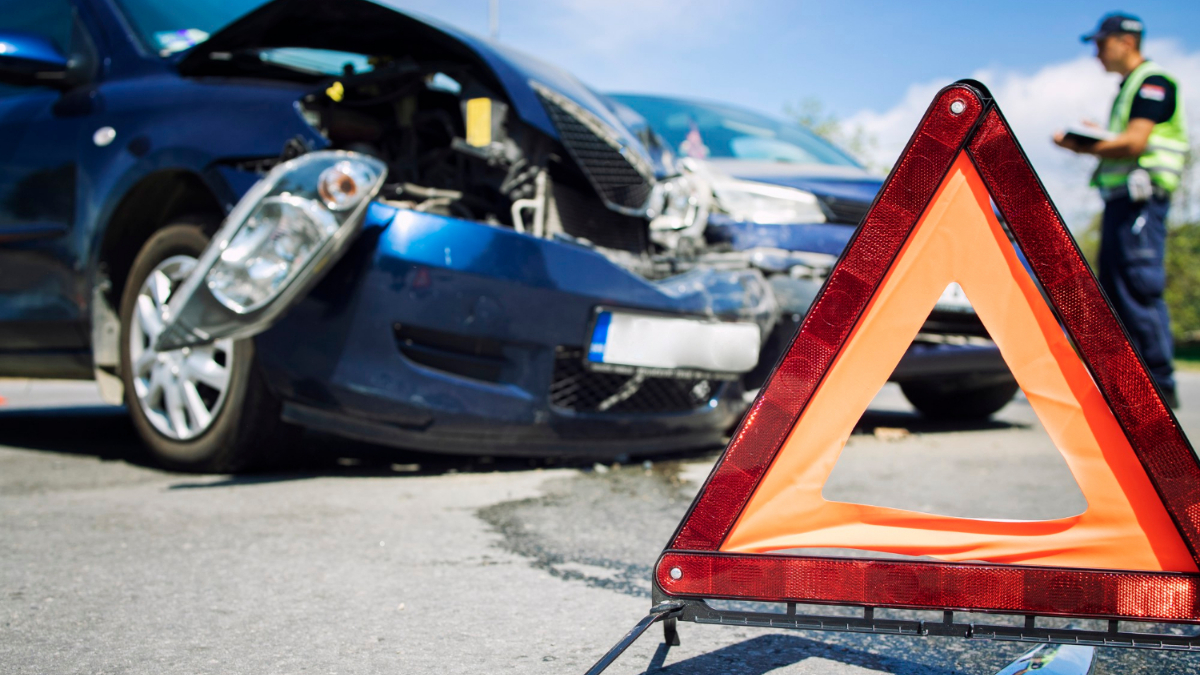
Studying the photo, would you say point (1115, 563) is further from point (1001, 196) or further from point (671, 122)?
point (671, 122)

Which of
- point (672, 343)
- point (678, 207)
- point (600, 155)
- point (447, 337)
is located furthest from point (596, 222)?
point (447, 337)

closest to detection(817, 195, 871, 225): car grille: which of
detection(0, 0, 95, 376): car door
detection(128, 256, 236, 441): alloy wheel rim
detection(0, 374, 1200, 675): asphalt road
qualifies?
detection(0, 374, 1200, 675): asphalt road

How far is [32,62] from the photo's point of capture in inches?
139

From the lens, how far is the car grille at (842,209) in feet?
14.6

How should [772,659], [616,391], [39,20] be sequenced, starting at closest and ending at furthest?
[772,659] → [616,391] → [39,20]

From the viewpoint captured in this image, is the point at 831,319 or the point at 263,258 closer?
the point at 831,319

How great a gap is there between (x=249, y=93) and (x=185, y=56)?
41 cm

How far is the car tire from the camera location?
311 centimetres

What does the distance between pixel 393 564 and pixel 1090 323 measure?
1.49m

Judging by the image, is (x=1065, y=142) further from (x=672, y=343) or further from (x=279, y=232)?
(x=279, y=232)

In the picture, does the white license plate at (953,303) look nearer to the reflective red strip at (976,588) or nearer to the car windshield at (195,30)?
the car windshield at (195,30)

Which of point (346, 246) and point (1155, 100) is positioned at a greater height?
point (1155, 100)

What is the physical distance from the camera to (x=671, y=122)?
5398 millimetres

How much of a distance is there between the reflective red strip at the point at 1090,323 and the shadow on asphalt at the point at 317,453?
1.35 metres
